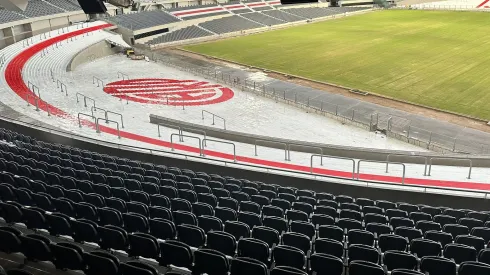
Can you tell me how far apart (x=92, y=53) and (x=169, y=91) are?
1299 cm

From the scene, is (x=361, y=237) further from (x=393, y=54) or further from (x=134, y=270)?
(x=393, y=54)

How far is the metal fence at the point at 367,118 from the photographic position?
19.3 meters

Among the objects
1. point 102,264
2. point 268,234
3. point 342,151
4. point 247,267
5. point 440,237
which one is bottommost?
point 342,151

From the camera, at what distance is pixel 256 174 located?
42.3ft

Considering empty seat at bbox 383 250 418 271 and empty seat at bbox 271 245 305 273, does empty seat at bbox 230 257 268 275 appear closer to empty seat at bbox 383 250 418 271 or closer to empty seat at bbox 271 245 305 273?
empty seat at bbox 271 245 305 273

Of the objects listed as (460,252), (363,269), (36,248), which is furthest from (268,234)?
(36,248)

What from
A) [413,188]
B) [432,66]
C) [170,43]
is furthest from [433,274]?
[170,43]

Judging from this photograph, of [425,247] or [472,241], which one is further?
[472,241]

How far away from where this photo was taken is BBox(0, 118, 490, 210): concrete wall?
36.8 ft

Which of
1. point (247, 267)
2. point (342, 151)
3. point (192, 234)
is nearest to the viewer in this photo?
point (247, 267)

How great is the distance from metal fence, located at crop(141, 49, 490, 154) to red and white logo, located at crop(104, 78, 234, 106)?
1803mm

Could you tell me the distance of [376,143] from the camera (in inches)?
787

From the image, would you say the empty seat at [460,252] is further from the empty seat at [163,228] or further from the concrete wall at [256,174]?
the concrete wall at [256,174]

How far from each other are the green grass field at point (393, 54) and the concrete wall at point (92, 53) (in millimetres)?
8879
